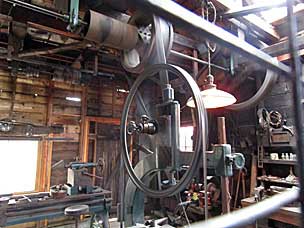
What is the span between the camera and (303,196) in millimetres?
429

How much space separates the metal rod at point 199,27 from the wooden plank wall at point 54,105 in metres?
4.44

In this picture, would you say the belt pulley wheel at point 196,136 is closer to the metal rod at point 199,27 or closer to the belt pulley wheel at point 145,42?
the belt pulley wheel at point 145,42

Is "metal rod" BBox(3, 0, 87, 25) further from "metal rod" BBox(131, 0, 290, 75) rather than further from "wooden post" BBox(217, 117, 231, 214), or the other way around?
"metal rod" BBox(131, 0, 290, 75)

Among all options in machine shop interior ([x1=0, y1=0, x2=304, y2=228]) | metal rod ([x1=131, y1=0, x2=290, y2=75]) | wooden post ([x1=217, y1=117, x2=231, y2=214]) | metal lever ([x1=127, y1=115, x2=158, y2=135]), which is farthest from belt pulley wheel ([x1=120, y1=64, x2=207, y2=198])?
metal rod ([x1=131, y1=0, x2=290, y2=75])

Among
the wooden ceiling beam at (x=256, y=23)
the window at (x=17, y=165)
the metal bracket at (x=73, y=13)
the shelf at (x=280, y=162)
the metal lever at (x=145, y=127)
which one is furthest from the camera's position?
the window at (x=17, y=165)

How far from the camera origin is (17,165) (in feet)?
14.2

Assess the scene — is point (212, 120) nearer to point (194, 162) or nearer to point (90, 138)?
point (90, 138)

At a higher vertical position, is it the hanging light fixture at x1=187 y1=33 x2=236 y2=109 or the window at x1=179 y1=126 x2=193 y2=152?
the hanging light fixture at x1=187 y1=33 x2=236 y2=109

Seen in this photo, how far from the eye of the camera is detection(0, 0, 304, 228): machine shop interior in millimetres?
611

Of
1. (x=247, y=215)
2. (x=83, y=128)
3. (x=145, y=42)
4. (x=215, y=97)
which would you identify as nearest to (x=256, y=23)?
(x=215, y=97)

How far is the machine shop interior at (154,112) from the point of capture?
611 mm

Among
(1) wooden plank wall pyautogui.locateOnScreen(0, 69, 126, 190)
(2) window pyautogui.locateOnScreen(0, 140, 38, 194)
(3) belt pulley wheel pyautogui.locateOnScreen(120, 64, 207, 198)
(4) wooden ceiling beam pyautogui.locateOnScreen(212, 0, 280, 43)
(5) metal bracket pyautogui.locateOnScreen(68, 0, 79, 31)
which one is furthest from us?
(1) wooden plank wall pyautogui.locateOnScreen(0, 69, 126, 190)

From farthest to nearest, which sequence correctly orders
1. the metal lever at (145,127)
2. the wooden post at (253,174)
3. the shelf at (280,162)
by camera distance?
the wooden post at (253,174) < the shelf at (280,162) < the metal lever at (145,127)

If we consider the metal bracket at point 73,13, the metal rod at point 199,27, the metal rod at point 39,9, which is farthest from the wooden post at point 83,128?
the metal rod at point 199,27
